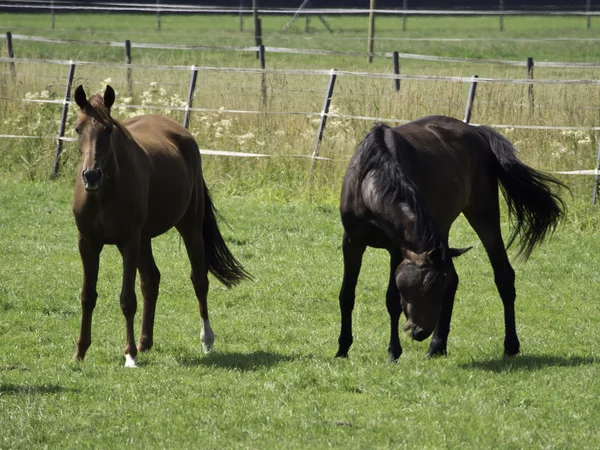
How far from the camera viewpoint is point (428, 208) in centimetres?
631

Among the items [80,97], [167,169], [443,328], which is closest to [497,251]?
[443,328]

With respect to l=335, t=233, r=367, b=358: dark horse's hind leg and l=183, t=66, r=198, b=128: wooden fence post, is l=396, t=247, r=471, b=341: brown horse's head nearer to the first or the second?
l=335, t=233, r=367, b=358: dark horse's hind leg

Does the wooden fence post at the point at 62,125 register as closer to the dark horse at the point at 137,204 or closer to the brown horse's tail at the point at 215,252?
the dark horse at the point at 137,204

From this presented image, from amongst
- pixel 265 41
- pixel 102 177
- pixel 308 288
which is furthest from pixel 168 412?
pixel 265 41

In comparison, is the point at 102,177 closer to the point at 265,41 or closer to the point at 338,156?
the point at 338,156

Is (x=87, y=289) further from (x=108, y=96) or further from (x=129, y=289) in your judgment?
(x=108, y=96)

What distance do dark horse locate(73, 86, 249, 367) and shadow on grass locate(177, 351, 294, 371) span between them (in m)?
0.32

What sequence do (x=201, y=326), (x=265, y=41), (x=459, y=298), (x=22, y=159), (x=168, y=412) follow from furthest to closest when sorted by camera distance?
1. (x=265, y=41)
2. (x=22, y=159)
3. (x=459, y=298)
4. (x=201, y=326)
5. (x=168, y=412)

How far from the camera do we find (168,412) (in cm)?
531

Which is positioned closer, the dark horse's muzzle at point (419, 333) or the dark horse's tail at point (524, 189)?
the dark horse's muzzle at point (419, 333)

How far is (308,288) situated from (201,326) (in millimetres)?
1778

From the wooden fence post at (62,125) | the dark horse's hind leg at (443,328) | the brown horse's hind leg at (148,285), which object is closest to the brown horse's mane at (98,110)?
the brown horse's hind leg at (148,285)

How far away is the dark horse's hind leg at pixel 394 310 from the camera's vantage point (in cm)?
669

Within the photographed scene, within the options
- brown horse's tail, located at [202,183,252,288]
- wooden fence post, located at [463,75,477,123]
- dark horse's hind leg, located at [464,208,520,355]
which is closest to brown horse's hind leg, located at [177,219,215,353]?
brown horse's tail, located at [202,183,252,288]
